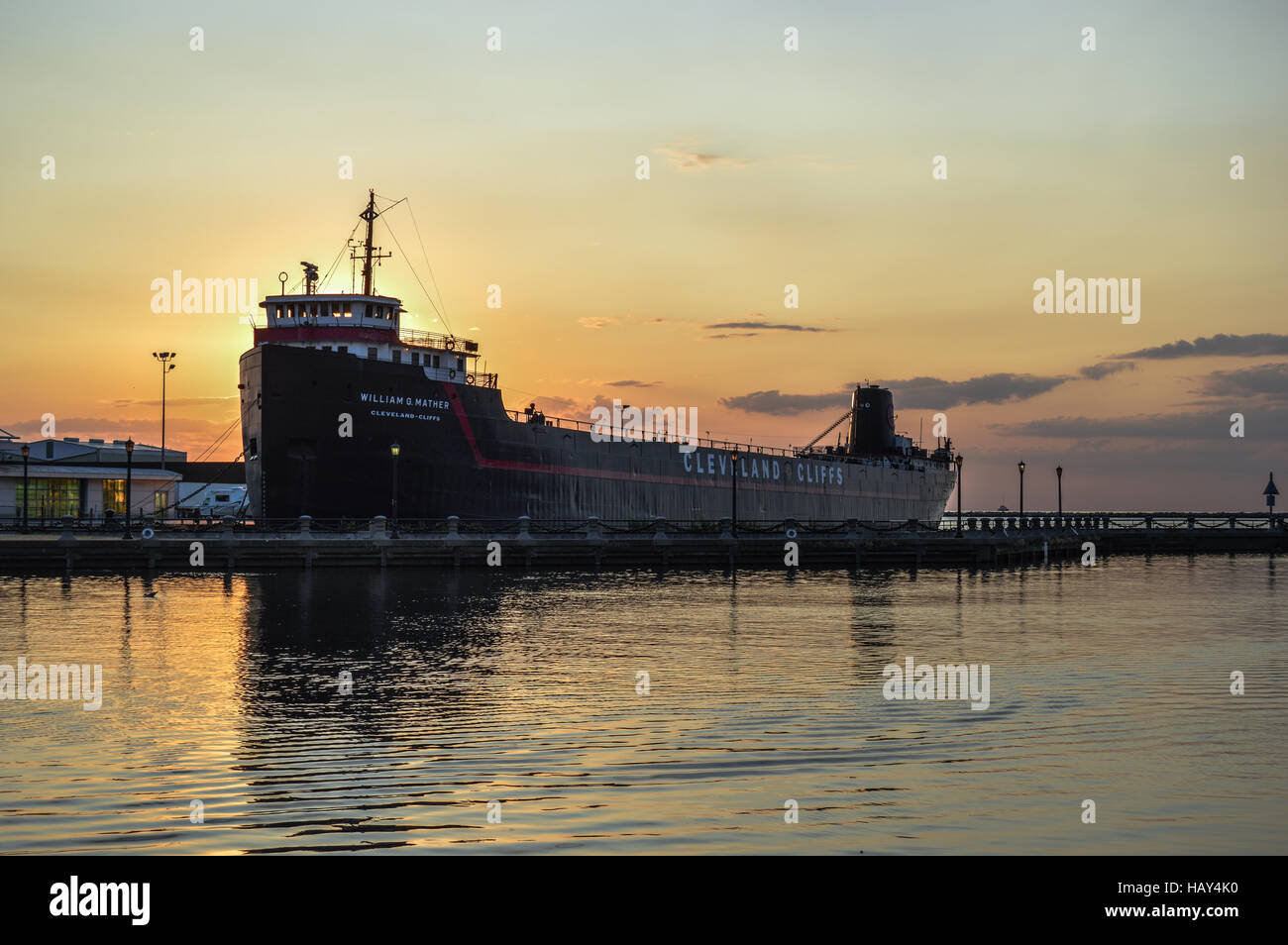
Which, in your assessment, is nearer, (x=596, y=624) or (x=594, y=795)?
(x=594, y=795)

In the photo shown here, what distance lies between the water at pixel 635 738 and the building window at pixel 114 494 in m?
57.1

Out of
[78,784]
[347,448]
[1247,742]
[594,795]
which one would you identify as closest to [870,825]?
[594,795]

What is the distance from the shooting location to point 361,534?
46.3m

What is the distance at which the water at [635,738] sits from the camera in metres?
9.57

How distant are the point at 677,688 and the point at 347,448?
120 ft

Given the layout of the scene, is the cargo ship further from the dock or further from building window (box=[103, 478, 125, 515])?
building window (box=[103, 478, 125, 515])

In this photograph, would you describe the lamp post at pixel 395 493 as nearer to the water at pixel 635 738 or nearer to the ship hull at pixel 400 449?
the ship hull at pixel 400 449

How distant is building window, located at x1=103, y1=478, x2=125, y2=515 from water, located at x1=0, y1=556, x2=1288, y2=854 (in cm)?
5708

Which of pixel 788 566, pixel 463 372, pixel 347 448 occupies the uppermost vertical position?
pixel 463 372

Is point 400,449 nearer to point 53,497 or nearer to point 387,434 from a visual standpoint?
point 387,434

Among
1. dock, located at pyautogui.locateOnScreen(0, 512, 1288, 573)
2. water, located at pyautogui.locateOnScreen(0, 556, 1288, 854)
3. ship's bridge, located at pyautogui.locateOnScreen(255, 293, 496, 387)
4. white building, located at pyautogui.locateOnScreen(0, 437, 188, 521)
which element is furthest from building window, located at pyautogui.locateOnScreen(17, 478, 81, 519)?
water, located at pyautogui.locateOnScreen(0, 556, 1288, 854)

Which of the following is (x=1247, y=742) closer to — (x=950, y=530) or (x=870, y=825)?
(x=870, y=825)

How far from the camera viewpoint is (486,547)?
47000 mm
